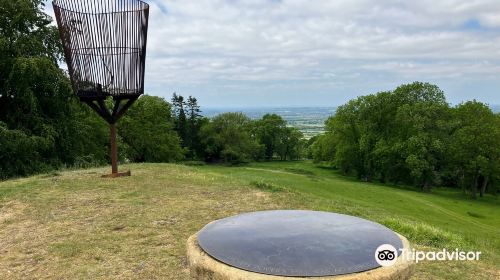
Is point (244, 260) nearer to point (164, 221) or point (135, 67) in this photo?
point (164, 221)

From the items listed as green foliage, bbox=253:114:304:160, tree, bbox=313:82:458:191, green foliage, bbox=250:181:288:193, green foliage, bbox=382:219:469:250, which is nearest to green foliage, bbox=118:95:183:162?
tree, bbox=313:82:458:191

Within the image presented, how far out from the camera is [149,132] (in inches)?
1978

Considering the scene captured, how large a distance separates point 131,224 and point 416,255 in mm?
5919

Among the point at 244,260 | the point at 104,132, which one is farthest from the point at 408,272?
the point at 104,132

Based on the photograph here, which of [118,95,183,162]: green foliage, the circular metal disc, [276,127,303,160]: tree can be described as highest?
the circular metal disc

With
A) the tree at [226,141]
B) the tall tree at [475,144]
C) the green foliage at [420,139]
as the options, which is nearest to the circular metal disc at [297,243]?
the green foliage at [420,139]

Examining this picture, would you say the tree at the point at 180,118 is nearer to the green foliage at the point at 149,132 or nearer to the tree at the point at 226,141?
the tree at the point at 226,141

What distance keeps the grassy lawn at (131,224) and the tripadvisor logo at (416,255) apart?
205mm

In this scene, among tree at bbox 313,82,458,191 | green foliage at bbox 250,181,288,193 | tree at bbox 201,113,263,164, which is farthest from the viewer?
tree at bbox 201,113,263,164

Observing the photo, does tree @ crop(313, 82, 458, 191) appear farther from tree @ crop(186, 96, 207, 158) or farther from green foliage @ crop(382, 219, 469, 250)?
green foliage @ crop(382, 219, 469, 250)

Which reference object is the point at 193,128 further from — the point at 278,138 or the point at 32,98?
the point at 32,98

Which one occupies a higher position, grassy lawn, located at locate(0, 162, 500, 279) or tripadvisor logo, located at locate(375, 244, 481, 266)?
tripadvisor logo, located at locate(375, 244, 481, 266)

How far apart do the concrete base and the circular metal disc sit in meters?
0.05

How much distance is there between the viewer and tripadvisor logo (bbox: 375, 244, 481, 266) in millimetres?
4379
